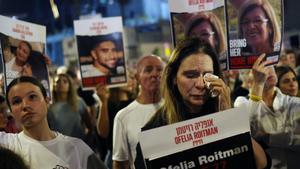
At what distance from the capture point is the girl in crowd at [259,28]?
298 cm

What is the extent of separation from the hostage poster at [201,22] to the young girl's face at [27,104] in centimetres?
89

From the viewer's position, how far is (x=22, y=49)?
314 cm

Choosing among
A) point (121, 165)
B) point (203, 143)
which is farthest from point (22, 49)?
point (203, 143)

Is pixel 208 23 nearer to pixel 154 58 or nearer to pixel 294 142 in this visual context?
pixel 154 58

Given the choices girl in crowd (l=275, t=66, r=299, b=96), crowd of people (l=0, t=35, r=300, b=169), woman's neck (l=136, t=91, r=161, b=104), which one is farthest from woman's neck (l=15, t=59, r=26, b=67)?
girl in crowd (l=275, t=66, r=299, b=96)

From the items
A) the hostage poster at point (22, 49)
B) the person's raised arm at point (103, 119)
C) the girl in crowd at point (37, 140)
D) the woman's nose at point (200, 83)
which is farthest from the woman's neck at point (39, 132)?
the person's raised arm at point (103, 119)

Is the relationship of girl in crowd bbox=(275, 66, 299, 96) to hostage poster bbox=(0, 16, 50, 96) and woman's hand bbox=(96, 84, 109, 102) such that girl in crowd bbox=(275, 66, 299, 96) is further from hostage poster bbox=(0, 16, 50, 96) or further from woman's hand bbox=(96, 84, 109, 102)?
hostage poster bbox=(0, 16, 50, 96)

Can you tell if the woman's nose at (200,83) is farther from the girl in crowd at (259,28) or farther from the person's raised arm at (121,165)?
the person's raised arm at (121,165)

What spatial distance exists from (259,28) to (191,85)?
845 mm

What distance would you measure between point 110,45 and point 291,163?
71.5 inches

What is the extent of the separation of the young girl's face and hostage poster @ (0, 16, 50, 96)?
1.42ft

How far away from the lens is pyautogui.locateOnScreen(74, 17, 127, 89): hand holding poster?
419 centimetres

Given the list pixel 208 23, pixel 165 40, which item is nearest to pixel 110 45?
pixel 208 23

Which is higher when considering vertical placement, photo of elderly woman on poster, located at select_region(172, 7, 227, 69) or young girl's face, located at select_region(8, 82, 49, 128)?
photo of elderly woman on poster, located at select_region(172, 7, 227, 69)
